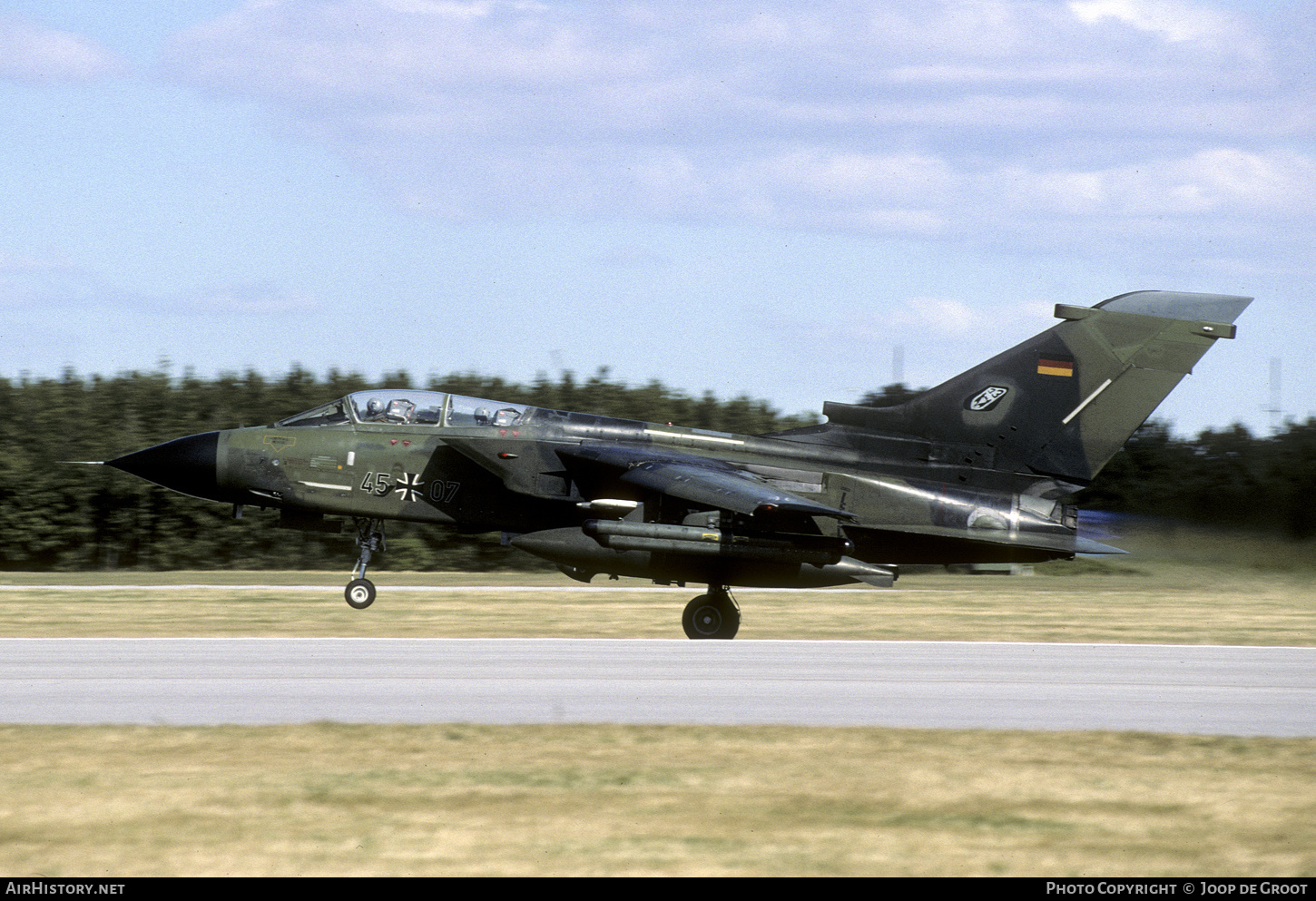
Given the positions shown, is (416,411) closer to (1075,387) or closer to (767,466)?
(767,466)

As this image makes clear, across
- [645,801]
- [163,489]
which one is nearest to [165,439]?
[163,489]

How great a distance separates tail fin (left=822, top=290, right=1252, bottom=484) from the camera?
51.0 ft

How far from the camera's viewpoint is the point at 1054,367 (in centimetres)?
1581

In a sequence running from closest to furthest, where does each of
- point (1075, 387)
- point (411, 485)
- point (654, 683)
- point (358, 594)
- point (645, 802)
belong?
point (645, 802) < point (654, 683) < point (1075, 387) < point (411, 485) < point (358, 594)

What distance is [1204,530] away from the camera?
1812cm

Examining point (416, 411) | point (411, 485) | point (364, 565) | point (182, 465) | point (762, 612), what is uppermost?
point (416, 411)

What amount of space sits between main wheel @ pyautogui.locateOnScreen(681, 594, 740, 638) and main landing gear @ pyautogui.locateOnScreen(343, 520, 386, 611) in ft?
13.6

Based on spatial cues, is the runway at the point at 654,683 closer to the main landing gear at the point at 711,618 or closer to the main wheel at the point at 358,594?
the main landing gear at the point at 711,618

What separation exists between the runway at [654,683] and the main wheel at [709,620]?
2.72 ft

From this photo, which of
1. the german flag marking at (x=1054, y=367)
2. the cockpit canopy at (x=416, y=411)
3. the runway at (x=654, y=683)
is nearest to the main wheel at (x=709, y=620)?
the runway at (x=654, y=683)

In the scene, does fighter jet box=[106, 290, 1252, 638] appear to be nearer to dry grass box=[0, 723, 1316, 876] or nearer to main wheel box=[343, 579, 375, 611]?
main wheel box=[343, 579, 375, 611]

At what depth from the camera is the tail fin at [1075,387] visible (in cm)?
1553

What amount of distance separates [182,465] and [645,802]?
10.7 m
